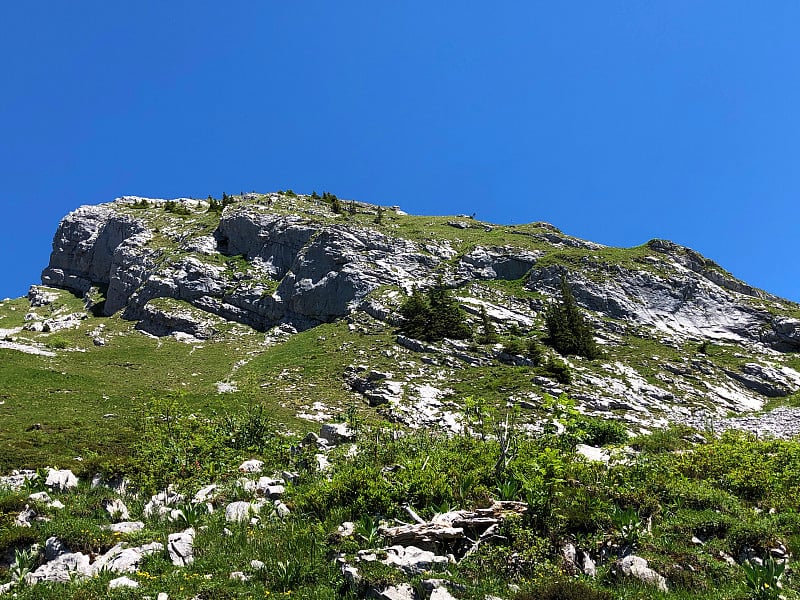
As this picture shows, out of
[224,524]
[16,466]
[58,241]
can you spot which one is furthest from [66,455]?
[58,241]

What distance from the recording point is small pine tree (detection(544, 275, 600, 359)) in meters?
49.7

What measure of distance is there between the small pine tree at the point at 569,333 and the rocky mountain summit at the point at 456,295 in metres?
1.74

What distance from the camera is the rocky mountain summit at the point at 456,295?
138ft

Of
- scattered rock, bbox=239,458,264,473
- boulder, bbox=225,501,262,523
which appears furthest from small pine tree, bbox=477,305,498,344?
boulder, bbox=225,501,262,523

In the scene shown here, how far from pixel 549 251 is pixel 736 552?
71.8 metres

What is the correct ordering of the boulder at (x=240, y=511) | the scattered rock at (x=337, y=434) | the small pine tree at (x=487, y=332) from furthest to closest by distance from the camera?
the small pine tree at (x=487, y=332) < the scattered rock at (x=337, y=434) < the boulder at (x=240, y=511)

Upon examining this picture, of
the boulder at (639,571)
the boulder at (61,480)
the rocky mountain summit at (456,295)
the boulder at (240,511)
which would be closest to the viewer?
the boulder at (639,571)

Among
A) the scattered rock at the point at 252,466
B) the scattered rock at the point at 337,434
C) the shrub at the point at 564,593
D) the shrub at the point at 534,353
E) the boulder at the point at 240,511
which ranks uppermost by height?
the shrub at the point at 534,353

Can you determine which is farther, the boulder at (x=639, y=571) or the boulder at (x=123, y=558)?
the boulder at (x=123, y=558)

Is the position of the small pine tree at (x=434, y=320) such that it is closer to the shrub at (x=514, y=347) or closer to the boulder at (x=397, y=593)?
the shrub at (x=514, y=347)

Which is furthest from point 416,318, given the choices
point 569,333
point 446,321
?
point 569,333

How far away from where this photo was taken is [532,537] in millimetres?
10562

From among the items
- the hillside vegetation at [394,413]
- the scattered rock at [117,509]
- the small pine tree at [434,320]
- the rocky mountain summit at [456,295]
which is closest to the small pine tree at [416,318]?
the small pine tree at [434,320]

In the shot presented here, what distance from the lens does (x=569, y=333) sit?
168 feet
